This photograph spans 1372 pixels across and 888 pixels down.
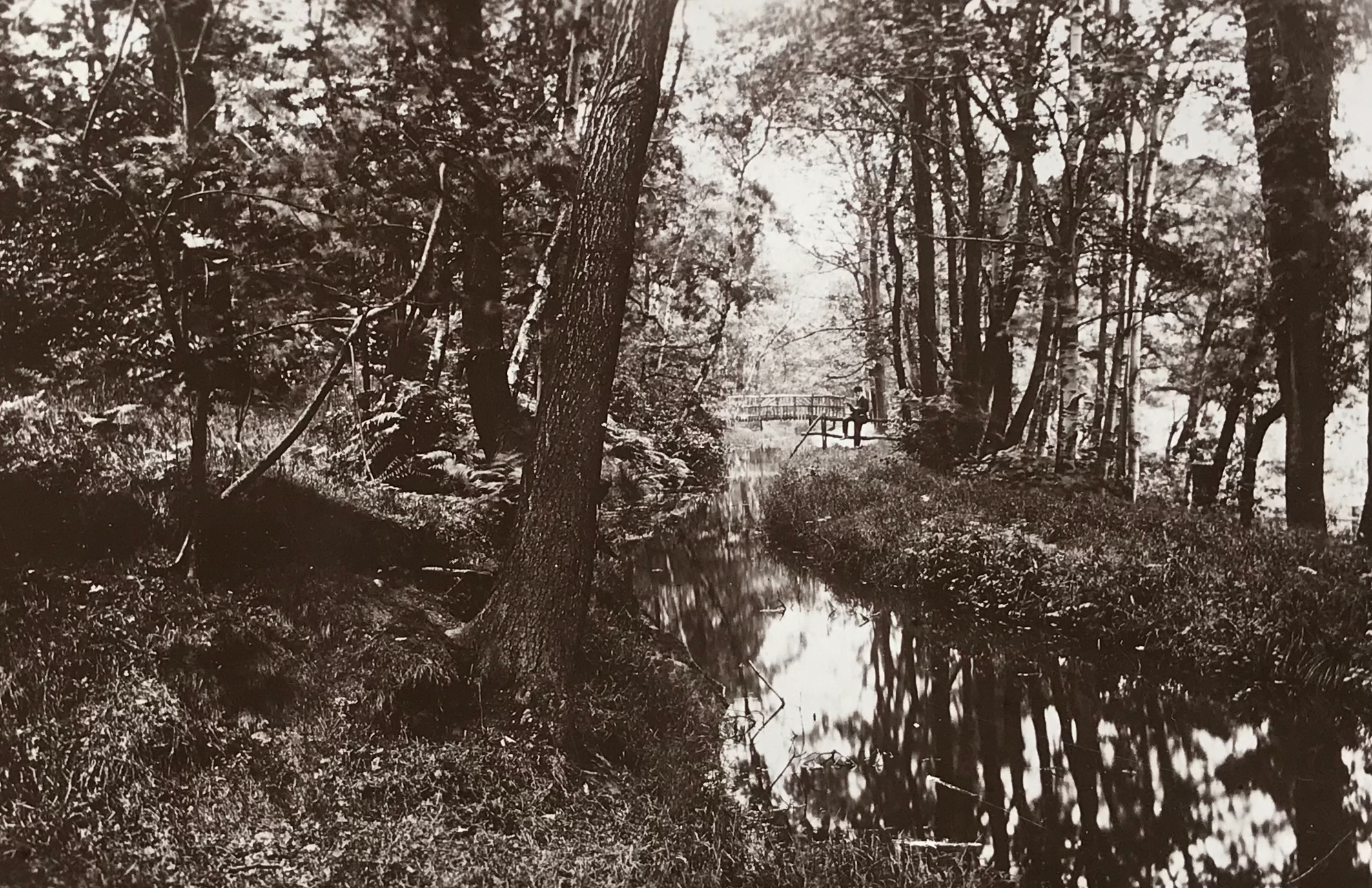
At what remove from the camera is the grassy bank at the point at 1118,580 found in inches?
280

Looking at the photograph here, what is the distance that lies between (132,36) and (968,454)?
12874 mm

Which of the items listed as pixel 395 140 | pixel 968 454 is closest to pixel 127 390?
pixel 395 140

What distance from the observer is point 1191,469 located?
1533cm

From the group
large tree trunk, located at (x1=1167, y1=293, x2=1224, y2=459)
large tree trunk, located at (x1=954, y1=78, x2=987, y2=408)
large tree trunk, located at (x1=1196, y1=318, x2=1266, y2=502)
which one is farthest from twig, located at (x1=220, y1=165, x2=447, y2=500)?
large tree trunk, located at (x1=1196, y1=318, x2=1266, y2=502)

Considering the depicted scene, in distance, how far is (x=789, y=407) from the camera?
115 feet

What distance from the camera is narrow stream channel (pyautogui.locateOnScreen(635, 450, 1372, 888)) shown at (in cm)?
516

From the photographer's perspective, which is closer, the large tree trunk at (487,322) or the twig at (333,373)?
the twig at (333,373)

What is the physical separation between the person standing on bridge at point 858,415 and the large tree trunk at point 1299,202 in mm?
9047

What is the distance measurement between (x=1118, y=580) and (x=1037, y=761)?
2770mm

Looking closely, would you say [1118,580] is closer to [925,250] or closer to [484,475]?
[484,475]

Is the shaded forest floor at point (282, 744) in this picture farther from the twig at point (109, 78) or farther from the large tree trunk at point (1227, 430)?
the large tree trunk at point (1227, 430)

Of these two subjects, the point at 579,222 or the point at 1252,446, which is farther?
the point at 1252,446

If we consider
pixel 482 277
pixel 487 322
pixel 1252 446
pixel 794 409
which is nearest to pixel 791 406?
pixel 794 409

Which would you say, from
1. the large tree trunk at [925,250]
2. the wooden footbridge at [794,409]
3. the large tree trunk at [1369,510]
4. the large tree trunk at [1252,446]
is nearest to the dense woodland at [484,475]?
the large tree trunk at [1369,510]
